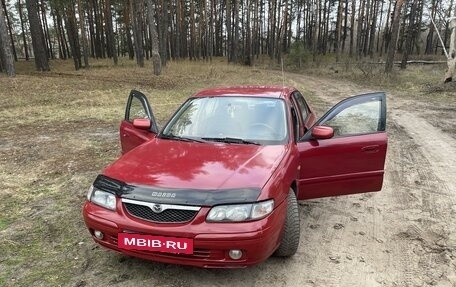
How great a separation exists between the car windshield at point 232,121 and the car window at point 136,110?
2.41 feet

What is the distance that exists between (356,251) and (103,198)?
240 cm

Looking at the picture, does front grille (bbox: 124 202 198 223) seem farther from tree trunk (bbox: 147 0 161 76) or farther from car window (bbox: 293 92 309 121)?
tree trunk (bbox: 147 0 161 76)

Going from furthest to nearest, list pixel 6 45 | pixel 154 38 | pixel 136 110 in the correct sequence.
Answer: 1. pixel 154 38
2. pixel 6 45
3. pixel 136 110

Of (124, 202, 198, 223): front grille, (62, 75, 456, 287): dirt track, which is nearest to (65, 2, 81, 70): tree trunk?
(62, 75, 456, 287): dirt track

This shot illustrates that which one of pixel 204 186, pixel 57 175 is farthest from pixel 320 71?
pixel 204 186

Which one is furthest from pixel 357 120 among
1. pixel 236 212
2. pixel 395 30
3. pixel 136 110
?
pixel 395 30

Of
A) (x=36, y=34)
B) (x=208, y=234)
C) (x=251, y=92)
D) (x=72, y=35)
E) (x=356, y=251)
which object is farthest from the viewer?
(x=72, y=35)

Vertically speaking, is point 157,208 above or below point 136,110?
below

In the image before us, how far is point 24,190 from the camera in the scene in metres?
5.47

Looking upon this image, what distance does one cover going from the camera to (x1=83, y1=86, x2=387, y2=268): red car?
2998 millimetres

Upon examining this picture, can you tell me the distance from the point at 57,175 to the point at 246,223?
4.16 m

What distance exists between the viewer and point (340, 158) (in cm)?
432

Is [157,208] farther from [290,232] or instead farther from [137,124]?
[137,124]

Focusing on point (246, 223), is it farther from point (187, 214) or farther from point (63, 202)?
point (63, 202)
